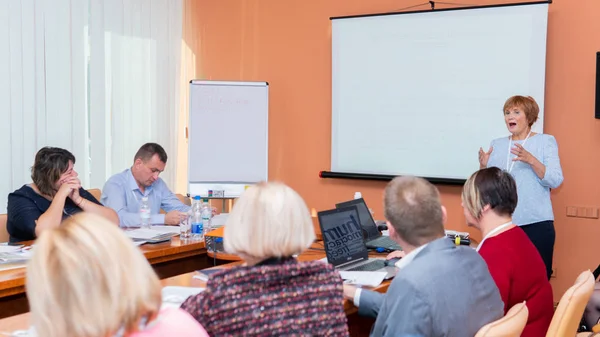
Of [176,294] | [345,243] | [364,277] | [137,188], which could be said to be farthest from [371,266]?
[137,188]

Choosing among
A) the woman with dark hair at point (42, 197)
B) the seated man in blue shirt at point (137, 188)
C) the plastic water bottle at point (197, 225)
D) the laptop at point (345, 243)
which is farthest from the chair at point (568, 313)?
the seated man in blue shirt at point (137, 188)

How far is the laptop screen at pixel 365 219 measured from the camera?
3596 mm

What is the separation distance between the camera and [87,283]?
46.6 inches

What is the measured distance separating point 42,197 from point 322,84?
9.41 feet

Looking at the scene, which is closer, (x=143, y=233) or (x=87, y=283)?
(x=87, y=283)

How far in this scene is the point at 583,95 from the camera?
4715 millimetres

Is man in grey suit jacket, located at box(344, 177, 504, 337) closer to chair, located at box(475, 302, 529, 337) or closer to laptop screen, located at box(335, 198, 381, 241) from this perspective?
chair, located at box(475, 302, 529, 337)

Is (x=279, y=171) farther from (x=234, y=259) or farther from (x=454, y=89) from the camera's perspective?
(x=234, y=259)

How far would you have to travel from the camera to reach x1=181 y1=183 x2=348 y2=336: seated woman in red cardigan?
1670mm

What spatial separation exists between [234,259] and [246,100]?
2518 mm

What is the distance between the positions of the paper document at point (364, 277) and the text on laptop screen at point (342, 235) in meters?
0.16

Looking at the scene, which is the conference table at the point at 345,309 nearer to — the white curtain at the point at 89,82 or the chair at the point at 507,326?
A: the chair at the point at 507,326

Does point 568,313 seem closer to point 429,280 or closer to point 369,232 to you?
point 429,280

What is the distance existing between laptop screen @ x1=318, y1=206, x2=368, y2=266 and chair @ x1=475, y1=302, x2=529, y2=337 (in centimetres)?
120
